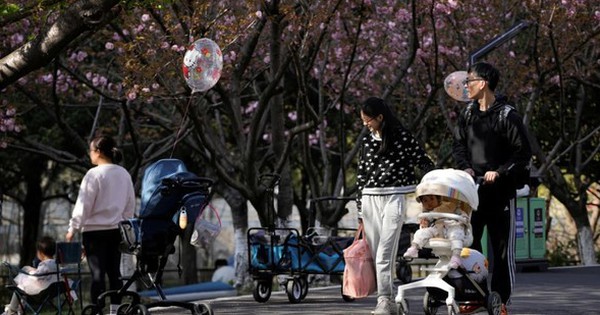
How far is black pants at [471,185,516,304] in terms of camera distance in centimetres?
939

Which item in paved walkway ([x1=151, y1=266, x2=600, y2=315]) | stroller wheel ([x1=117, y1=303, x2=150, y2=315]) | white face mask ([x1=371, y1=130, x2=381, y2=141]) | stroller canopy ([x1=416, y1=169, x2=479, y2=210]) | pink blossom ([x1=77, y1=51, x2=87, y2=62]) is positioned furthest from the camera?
pink blossom ([x1=77, y1=51, x2=87, y2=62])

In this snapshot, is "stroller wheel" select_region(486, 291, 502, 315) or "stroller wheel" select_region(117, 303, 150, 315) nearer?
"stroller wheel" select_region(486, 291, 502, 315)

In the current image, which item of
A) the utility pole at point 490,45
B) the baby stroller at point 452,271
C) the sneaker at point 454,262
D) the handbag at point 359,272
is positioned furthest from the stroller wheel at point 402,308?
the utility pole at point 490,45

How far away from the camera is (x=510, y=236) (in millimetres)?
9438

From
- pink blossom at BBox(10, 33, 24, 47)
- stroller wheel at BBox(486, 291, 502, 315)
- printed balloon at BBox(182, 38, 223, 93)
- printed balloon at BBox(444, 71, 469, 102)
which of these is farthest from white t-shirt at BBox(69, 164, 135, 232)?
pink blossom at BBox(10, 33, 24, 47)

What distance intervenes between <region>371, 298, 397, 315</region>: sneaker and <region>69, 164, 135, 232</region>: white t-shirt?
2.03 metres

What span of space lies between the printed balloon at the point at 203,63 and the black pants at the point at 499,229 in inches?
196

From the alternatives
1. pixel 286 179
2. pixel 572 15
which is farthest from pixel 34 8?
pixel 572 15

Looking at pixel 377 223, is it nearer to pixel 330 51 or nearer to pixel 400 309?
pixel 400 309

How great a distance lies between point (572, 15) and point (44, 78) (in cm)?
914

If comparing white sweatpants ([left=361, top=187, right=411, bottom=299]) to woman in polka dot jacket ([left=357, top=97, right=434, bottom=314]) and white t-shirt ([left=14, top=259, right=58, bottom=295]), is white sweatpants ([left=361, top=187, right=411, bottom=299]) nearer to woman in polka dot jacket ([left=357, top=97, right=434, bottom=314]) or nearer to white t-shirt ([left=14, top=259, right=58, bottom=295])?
woman in polka dot jacket ([left=357, top=97, right=434, bottom=314])

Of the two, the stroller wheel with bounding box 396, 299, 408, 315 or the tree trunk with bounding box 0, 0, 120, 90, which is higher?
the tree trunk with bounding box 0, 0, 120, 90

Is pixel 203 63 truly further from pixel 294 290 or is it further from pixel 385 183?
pixel 385 183

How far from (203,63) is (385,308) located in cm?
475
